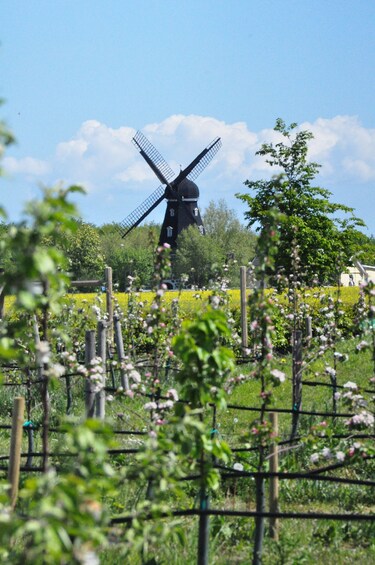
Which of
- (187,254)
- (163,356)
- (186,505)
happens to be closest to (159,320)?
(186,505)

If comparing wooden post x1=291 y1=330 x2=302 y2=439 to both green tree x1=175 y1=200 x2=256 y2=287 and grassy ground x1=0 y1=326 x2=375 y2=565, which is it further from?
green tree x1=175 y1=200 x2=256 y2=287

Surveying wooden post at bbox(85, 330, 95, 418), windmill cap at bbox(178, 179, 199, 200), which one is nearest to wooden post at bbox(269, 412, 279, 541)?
wooden post at bbox(85, 330, 95, 418)

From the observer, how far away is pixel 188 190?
5850 cm

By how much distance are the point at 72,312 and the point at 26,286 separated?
1073 cm

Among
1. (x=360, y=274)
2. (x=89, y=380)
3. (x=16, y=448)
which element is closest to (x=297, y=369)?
(x=89, y=380)

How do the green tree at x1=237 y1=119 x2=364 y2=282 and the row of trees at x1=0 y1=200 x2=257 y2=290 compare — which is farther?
the row of trees at x1=0 y1=200 x2=257 y2=290

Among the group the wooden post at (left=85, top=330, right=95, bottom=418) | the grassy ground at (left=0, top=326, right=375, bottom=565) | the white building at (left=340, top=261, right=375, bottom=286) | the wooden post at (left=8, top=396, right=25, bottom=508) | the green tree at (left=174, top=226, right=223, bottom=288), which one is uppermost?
the green tree at (left=174, top=226, right=223, bottom=288)

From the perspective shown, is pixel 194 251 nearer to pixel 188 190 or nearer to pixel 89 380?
pixel 188 190

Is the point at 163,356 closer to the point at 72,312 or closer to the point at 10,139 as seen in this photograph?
the point at 72,312

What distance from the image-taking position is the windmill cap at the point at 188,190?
57844 mm

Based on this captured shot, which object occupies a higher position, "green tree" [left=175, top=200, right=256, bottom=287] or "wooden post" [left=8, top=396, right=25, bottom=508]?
"green tree" [left=175, top=200, right=256, bottom=287]

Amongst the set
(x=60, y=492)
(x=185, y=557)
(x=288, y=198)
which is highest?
(x=288, y=198)

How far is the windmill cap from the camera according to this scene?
57.8 metres

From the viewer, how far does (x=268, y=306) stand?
6.20 metres
